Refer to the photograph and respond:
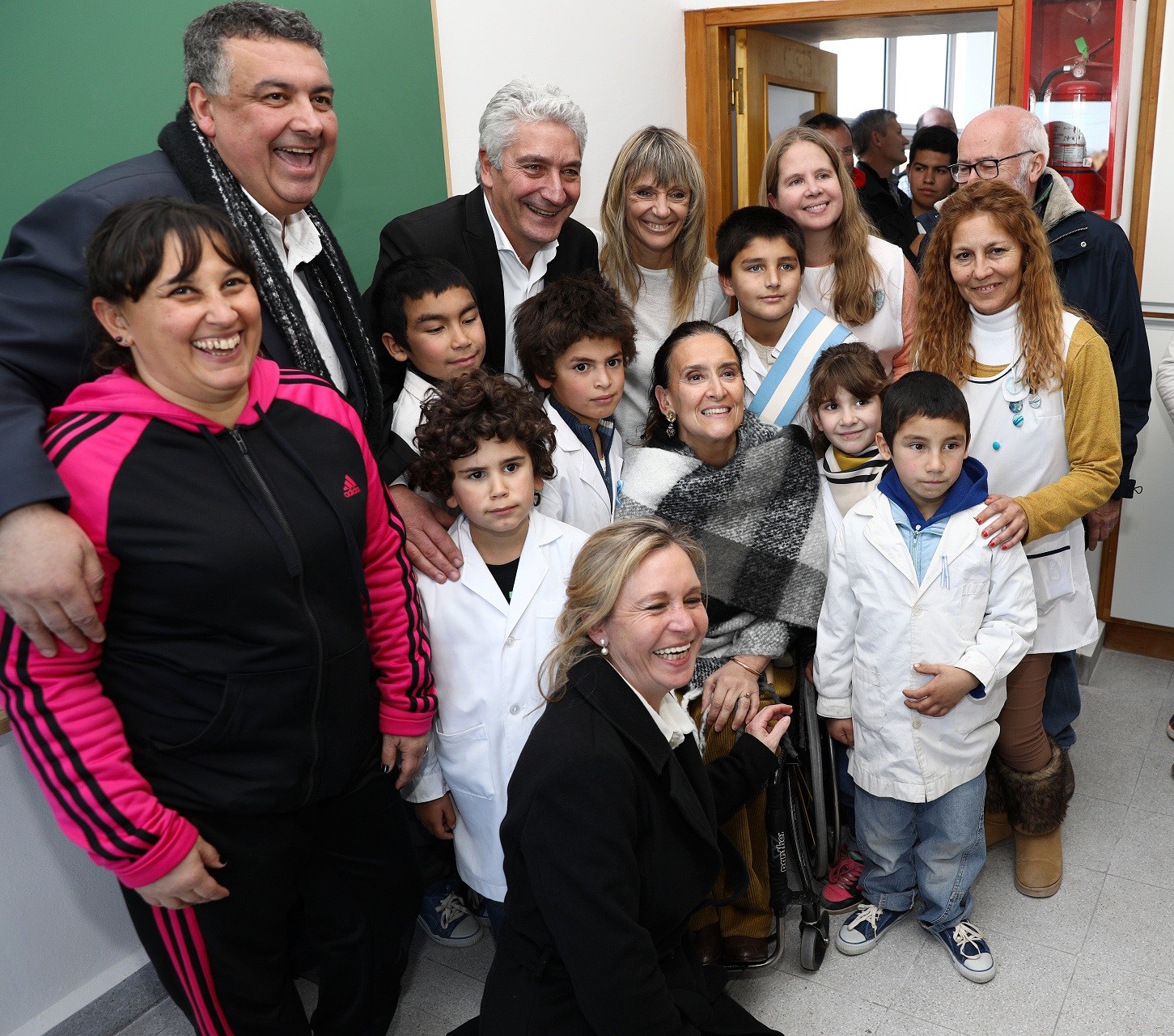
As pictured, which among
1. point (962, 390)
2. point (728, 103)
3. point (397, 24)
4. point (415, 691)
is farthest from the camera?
point (728, 103)

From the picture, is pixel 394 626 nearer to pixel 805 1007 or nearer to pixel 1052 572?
pixel 805 1007

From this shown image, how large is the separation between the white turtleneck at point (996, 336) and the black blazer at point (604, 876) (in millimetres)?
1222

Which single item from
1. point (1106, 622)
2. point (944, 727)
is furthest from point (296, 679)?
point (1106, 622)

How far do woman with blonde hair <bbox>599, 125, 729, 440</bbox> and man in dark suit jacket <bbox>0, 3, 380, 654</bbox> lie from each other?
80 centimetres

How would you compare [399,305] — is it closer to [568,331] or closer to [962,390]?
[568,331]

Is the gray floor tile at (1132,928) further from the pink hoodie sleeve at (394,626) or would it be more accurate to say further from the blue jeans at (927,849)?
the pink hoodie sleeve at (394,626)

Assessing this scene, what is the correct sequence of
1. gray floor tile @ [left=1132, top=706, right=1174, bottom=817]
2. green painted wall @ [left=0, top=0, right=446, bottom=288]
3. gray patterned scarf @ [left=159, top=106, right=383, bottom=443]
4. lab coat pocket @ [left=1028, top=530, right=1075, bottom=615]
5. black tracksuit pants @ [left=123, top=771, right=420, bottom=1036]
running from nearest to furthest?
black tracksuit pants @ [left=123, top=771, right=420, bottom=1036] < gray patterned scarf @ [left=159, top=106, right=383, bottom=443] < green painted wall @ [left=0, top=0, right=446, bottom=288] < lab coat pocket @ [left=1028, top=530, right=1075, bottom=615] < gray floor tile @ [left=1132, top=706, right=1174, bottom=817]

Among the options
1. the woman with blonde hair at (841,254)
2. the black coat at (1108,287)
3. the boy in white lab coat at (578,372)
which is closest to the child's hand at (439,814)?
the boy in white lab coat at (578,372)

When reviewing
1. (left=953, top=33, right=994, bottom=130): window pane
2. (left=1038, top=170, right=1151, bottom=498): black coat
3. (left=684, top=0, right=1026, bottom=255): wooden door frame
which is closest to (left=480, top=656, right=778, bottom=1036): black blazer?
(left=1038, top=170, right=1151, bottom=498): black coat

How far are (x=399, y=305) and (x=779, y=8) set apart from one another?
2382 mm

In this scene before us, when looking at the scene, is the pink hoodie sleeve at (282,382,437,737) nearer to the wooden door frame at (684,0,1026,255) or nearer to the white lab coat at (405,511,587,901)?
the white lab coat at (405,511,587,901)

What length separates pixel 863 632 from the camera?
220cm

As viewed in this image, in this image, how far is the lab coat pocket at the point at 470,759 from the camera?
1.98 meters

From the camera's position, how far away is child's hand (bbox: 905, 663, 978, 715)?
2.09 meters
